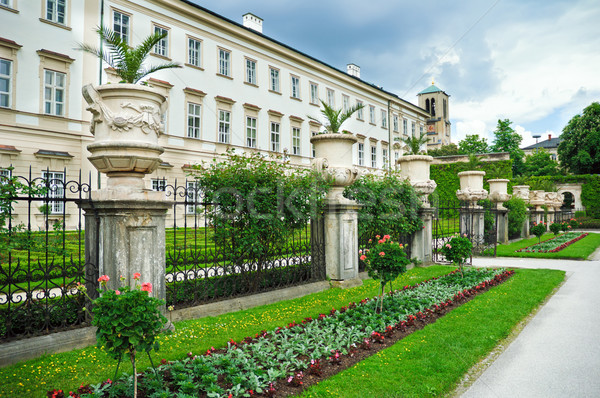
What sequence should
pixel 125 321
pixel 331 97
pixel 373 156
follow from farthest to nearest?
1. pixel 373 156
2. pixel 331 97
3. pixel 125 321

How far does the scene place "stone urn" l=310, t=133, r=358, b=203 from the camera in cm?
822

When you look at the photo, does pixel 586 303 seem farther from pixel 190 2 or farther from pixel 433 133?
pixel 433 133

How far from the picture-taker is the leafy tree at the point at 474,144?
57906 mm

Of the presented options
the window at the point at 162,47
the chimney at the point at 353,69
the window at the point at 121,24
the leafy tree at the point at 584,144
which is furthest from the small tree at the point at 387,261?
the leafy tree at the point at 584,144

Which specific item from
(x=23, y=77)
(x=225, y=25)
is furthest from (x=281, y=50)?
(x=23, y=77)

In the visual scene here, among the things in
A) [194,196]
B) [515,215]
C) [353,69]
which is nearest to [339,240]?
[194,196]

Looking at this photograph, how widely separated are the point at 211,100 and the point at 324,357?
2208 centimetres

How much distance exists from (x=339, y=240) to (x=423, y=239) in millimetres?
4333

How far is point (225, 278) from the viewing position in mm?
6570

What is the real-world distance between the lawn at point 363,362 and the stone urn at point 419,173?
4.35 meters

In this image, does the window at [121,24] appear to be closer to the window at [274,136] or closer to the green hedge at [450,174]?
the window at [274,136]

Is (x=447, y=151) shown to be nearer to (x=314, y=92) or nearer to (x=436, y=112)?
(x=436, y=112)

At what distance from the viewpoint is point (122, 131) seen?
4.85 metres

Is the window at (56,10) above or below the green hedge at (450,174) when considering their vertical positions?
above
